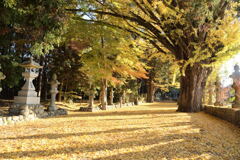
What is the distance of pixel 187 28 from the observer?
9.30 meters

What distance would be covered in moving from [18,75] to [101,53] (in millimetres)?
5404

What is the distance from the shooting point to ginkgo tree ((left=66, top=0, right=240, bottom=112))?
8756 millimetres

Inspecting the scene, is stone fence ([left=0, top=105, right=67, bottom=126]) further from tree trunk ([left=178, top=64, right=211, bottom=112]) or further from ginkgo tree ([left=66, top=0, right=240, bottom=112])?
tree trunk ([left=178, top=64, right=211, bottom=112])

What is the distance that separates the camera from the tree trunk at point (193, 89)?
10320 mm

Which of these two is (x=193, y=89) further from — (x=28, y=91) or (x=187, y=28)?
(x=28, y=91)

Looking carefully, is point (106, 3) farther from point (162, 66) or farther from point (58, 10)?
point (162, 66)

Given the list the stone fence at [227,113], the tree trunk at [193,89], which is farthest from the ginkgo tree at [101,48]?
the stone fence at [227,113]

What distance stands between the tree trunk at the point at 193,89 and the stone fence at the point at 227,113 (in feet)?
2.47

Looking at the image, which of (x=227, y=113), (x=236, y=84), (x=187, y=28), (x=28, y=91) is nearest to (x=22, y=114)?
(x=28, y=91)

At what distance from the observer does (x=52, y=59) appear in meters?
14.8

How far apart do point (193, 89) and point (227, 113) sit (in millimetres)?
3037

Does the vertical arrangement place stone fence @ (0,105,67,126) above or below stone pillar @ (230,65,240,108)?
below

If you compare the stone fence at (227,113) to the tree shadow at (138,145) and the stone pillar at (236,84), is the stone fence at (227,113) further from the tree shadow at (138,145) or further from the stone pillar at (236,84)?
the tree shadow at (138,145)

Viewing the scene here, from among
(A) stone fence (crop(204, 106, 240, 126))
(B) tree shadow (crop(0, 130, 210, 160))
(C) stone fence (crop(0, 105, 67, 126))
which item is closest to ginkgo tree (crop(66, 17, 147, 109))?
(C) stone fence (crop(0, 105, 67, 126))
